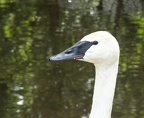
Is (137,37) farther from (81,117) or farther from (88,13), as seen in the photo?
(81,117)

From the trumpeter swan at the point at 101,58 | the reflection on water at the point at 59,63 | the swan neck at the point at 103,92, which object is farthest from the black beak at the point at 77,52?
the reflection on water at the point at 59,63

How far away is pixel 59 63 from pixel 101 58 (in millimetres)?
4374

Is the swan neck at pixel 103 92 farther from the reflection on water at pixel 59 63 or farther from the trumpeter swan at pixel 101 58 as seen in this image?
the reflection on water at pixel 59 63

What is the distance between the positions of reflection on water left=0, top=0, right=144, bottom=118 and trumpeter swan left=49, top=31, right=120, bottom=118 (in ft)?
8.25

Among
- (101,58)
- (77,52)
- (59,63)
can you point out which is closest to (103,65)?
(101,58)

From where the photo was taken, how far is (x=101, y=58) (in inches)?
170

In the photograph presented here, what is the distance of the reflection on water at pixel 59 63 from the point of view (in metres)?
7.27

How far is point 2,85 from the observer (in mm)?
7836

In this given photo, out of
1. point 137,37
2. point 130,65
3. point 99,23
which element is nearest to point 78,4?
point 99,23

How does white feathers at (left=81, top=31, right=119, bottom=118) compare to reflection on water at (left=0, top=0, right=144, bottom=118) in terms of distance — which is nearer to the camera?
white feathers at (left=81, top=31, right=119, bottom=118)

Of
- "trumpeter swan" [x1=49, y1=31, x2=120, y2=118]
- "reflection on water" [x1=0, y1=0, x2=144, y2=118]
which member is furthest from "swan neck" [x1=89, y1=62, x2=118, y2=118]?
"reflection on water" [x1=0, y1=0, x2=144, y2=118]

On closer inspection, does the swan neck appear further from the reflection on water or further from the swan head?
the reflection on water

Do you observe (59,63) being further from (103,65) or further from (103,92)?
(103,65)

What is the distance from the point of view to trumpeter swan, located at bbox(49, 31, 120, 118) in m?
4.30
